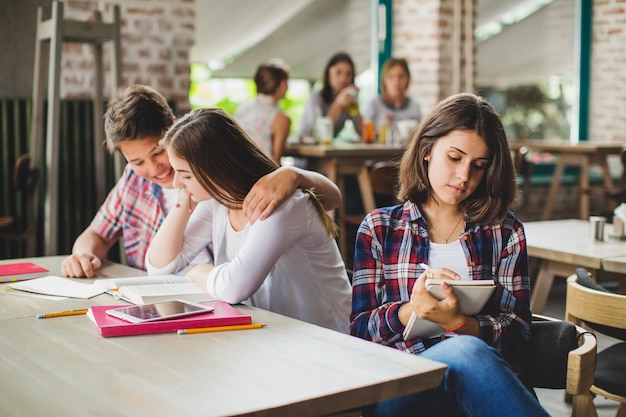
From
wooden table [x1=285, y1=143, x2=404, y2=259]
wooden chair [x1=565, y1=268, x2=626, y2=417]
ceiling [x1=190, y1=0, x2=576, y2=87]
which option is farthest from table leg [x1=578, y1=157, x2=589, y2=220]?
wooden chair [x1=565, y1=268, x2=626, y2=417]

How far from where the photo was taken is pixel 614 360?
8.09 feet

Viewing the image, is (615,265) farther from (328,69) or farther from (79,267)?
(328,69)

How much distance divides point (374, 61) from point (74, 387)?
624cm

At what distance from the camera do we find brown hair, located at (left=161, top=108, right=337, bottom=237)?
2260 mm

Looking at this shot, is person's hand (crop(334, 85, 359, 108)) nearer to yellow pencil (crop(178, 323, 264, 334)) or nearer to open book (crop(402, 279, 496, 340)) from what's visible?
open book (crop(402, 279, 496, 340))

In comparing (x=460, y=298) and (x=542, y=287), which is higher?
(x=460, y=298)

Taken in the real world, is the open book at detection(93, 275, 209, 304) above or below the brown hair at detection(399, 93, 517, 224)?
below

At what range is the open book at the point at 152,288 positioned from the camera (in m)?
2.08

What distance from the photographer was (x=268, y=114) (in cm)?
557

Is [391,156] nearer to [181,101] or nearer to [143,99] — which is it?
[181,101]

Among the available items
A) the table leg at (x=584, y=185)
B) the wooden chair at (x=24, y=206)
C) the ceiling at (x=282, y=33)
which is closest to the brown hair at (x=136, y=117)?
the wooden chair at (x=24, y=206)

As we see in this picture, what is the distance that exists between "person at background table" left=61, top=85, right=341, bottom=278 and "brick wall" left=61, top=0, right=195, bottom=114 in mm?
2411

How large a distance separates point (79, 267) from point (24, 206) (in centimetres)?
262

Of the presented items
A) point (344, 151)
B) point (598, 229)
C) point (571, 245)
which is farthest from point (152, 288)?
point (344, 151)
